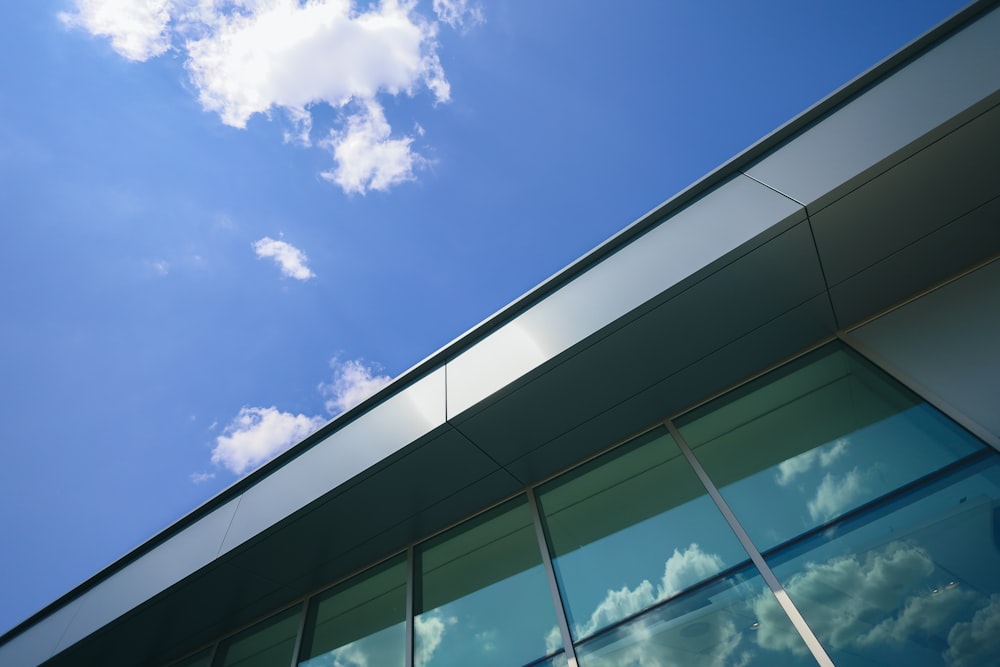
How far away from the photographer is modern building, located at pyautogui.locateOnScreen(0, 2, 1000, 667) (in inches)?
142

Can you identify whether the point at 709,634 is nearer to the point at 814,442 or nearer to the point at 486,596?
the point at 814,442

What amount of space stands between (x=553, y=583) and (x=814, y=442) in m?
2.34

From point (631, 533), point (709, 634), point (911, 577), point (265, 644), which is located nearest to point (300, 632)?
point (265, 644)

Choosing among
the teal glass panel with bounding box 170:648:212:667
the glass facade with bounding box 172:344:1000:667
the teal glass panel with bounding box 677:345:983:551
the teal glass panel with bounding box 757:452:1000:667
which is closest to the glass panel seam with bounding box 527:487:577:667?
the glass facade with bounding box 172:344:1000:667

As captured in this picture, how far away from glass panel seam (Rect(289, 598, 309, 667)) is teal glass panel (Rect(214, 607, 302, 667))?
1.7 inches

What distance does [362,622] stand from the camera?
5.81 metres

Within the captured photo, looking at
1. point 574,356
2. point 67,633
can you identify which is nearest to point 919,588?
point 574,356

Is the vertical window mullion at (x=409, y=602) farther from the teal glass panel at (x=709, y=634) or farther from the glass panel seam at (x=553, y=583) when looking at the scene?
the teal glass panel at (x=709, y=634)

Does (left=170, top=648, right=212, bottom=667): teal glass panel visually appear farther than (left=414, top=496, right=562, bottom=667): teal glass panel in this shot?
Yes

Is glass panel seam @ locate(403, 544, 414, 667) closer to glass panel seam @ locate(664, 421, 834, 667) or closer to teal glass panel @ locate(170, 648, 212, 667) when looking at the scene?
glass panel seam @ locate(664, 421, 834, 667)

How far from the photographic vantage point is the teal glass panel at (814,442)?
3871 millimetres

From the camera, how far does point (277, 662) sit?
6.13 metres

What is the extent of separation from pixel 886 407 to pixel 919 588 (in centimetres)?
133

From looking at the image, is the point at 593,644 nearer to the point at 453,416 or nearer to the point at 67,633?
the point at 453,416
